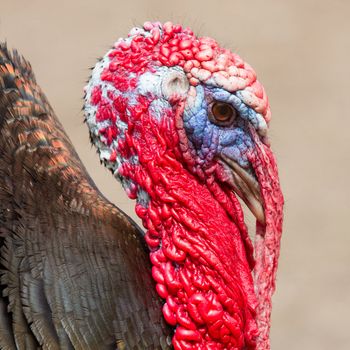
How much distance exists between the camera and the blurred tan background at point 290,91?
541 centimetres

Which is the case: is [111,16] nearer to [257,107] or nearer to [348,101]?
[348,101]

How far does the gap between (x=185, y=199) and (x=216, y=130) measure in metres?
0.21

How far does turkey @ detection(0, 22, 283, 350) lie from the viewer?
2834 millimetres

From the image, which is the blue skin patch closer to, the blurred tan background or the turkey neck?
the turkey neck

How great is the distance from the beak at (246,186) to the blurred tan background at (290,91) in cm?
220

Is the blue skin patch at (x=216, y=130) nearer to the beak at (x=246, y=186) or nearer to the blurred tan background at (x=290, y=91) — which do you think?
the beak at (x=246, y=186)

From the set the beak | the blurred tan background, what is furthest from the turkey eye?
the blurred tan background

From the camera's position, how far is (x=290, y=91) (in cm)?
673

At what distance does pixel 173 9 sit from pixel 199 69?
14.4 ft

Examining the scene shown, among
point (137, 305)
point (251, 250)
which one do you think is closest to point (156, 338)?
point (137, 305)

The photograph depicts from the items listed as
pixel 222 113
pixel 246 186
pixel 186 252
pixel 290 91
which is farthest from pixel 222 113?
pixel 290 91

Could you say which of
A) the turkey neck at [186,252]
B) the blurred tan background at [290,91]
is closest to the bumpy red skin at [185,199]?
the turkey neck at [186,252]

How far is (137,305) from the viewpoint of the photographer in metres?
2.88

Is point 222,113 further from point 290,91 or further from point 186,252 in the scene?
point 290,91
